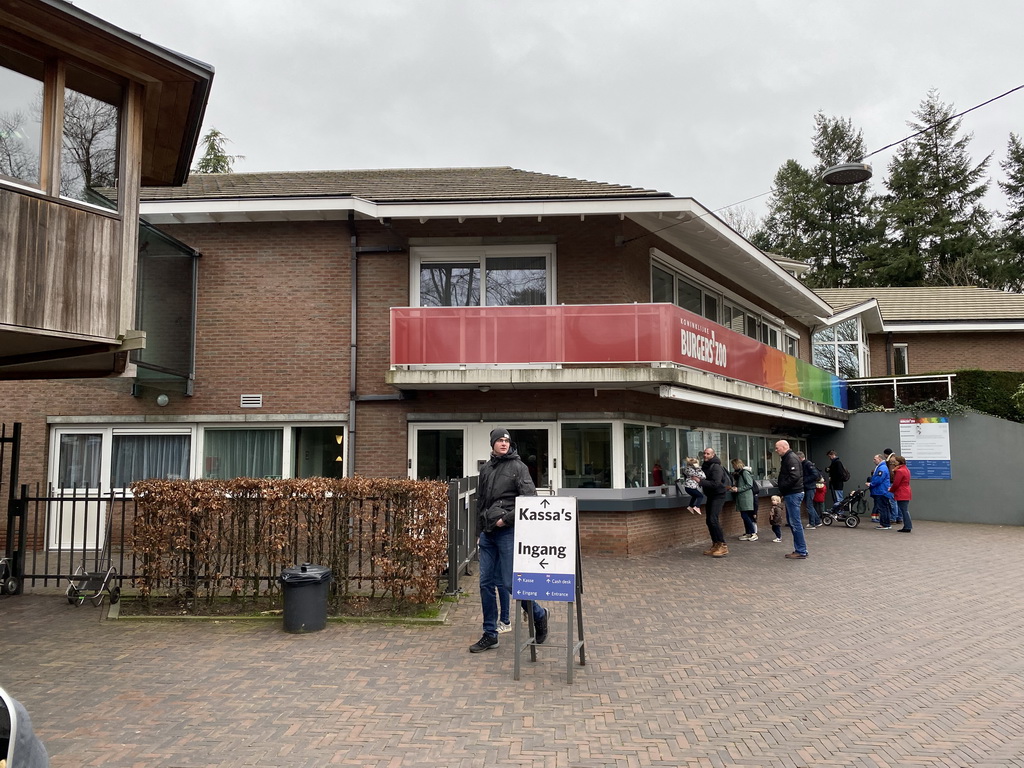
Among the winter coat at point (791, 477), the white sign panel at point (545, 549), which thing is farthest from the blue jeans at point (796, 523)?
the white sign panel at point (545, 549)

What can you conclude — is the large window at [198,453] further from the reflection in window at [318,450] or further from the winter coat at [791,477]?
the winter coat at [791,477]

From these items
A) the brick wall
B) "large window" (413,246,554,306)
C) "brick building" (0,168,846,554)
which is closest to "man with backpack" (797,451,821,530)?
"brick building" (0,168,846,554)

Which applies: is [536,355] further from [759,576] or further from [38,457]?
[38,457]

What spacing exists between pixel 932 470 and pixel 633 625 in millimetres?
14975

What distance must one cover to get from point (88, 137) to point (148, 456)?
6872 millimetres

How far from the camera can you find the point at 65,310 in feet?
22.0

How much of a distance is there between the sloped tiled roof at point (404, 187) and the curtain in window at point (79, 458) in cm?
423

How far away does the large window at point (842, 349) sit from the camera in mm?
23844

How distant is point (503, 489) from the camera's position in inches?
254

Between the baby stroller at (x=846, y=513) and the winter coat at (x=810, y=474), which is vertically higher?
the winter coat at (x=810, y=474)

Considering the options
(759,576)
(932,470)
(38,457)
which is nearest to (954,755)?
(759,576)

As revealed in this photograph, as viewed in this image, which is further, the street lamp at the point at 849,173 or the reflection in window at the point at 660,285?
the reflection in window at the point at 660,285

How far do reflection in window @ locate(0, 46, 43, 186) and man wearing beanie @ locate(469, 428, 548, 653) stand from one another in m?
4.84

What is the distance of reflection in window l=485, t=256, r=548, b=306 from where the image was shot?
41.7ft
